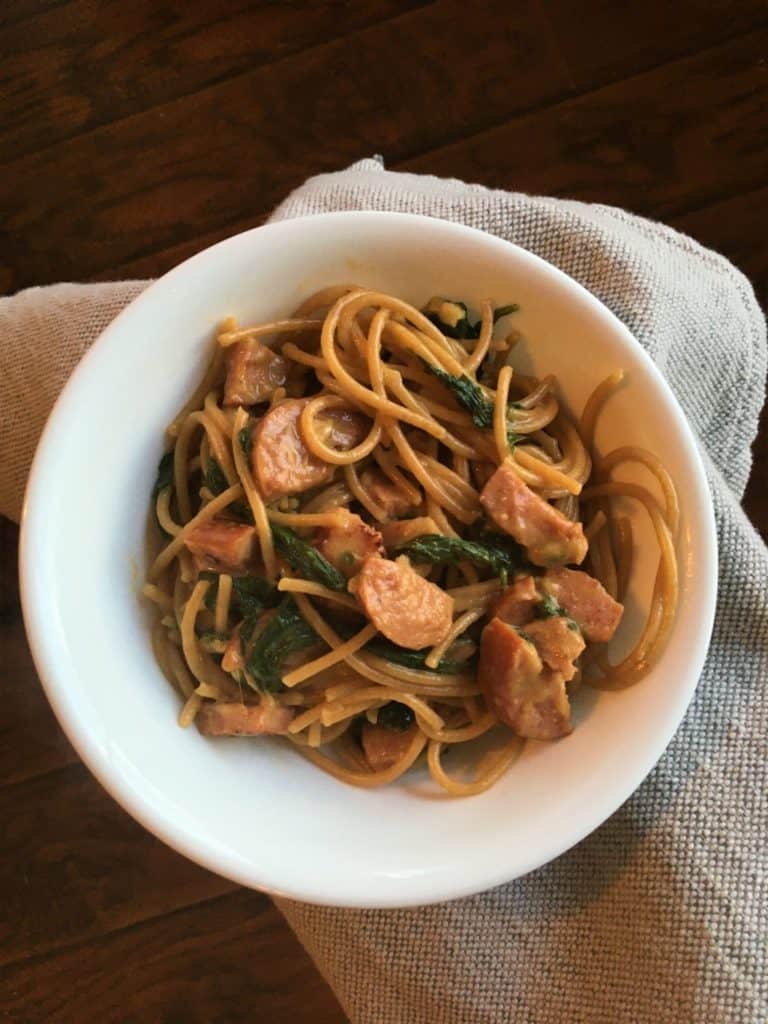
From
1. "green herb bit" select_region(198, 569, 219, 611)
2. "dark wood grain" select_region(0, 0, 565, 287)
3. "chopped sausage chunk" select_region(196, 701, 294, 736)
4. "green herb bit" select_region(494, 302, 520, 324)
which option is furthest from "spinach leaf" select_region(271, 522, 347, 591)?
"dark wood grain" select_region(0, 0, 565, 287)

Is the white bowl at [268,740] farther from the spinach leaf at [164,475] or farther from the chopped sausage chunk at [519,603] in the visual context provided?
the chopped sausage chunk at [519,603]

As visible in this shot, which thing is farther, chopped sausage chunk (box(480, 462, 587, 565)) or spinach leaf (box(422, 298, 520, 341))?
spinach leaf (box(422, 298, 520, 341))

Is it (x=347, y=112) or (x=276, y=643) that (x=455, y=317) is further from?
(x=347, y=112)

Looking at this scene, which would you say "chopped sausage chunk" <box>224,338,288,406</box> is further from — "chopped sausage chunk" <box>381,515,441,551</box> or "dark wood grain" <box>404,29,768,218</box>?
"dark wood grain" <box>404,29,768,218</box>

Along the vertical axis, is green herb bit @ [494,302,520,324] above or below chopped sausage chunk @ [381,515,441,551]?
above

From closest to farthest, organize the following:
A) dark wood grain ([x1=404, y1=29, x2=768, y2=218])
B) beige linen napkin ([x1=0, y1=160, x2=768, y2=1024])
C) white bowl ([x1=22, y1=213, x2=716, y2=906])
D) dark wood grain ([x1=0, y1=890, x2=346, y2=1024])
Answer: white bowl ([x1=22, y1=213, x2=716, y2=906]) < beige linen napkin ([x1=0, y1=160, x2=768, y2=1024]) < dark wood grain ([x1=0, y1=890, x2=346, y2=1024]) < dark wood grain ([x1=404, y1=29, x2=768, y2=218])

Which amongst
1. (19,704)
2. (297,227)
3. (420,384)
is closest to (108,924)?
(19,704)

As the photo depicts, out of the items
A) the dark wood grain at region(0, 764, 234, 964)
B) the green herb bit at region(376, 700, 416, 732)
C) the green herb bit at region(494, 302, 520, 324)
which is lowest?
Answer: the dark wood grain at region(0, 764, 234, 964)

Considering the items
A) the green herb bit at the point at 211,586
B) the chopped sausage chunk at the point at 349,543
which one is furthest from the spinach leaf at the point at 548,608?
the green herb bit at the point at 211,586

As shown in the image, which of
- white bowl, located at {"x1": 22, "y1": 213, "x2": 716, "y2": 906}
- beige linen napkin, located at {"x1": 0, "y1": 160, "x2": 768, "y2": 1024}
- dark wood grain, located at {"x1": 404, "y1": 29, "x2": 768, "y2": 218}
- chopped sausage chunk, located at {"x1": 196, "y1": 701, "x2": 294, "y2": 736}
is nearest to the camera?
white bowl, located at {"x1": 22, "y1": 213, "x2": 716, "y2": 906}
